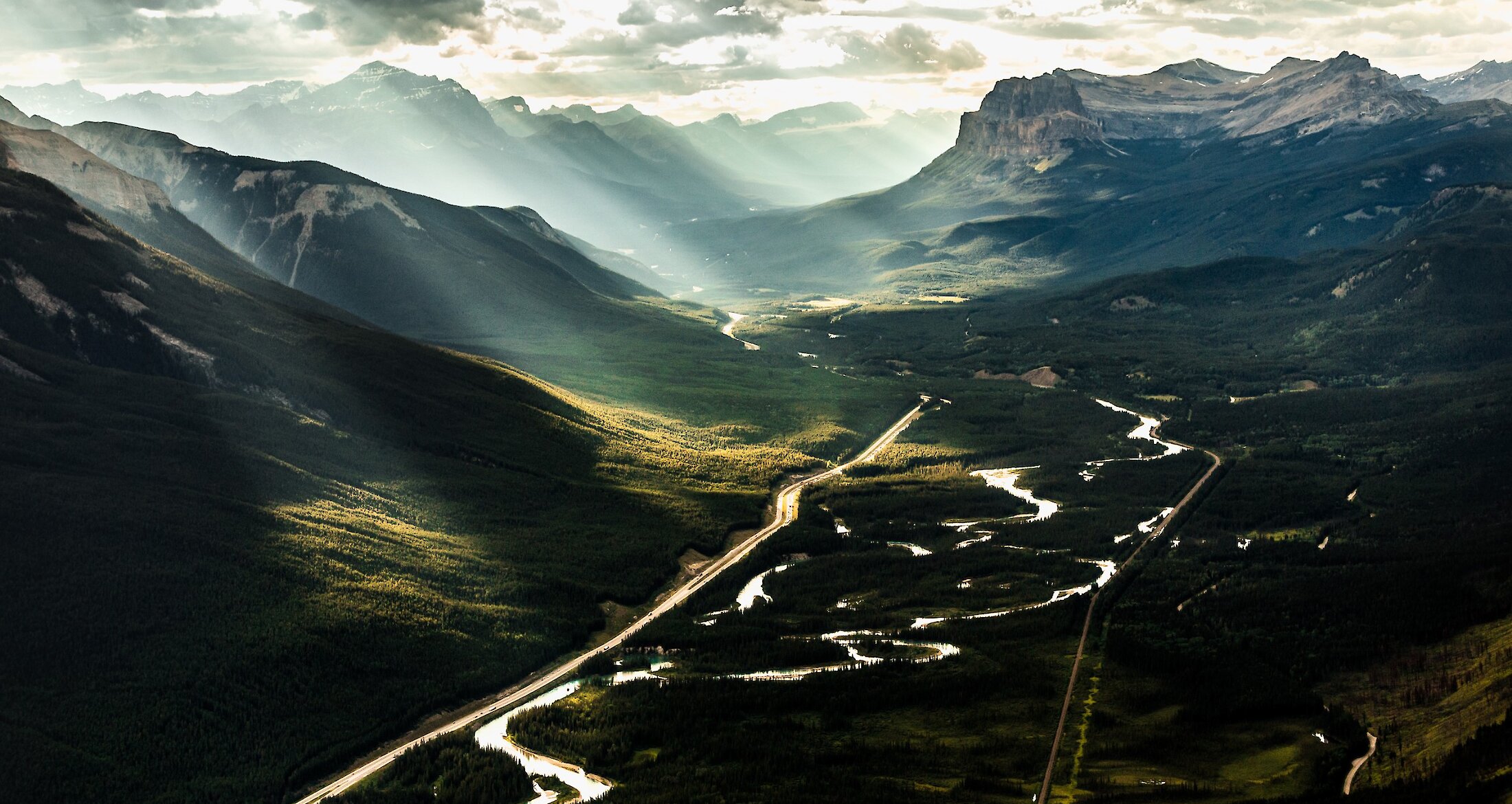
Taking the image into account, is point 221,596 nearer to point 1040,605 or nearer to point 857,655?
point 857,655

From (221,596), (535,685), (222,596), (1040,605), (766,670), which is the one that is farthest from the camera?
(1040,605)

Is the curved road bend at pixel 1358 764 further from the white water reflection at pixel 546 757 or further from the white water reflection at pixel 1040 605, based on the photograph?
the white water reflection at pixel 546 757

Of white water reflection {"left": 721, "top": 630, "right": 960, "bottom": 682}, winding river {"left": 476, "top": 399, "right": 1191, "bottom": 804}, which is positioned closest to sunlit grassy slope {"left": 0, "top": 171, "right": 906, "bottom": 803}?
winding river {"left": 476, "top": 399, "right": 1191, "bottom": 804}

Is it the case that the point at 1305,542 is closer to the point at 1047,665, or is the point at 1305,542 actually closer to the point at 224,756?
the point at 1047,665

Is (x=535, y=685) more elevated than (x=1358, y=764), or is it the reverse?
(x=1358, y=764)

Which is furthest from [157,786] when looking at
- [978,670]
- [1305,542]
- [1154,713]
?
[1305,542]

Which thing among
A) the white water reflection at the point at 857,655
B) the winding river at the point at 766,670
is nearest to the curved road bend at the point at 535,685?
the winding river at the point at 766,670

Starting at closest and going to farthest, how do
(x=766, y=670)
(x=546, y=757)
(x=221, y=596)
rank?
1. (x=546, y=757)
2. (x=221, y=596)
3. (x=766, y=670)

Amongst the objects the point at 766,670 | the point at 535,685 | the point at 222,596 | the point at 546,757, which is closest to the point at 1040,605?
the point at 766,670

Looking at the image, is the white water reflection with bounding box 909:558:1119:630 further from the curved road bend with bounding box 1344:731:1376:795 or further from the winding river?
the curved road bend with bounding box 1344:731:1376:795

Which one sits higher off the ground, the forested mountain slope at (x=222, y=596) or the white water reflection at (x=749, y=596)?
the forested mountain slope at (x=222, y=596)

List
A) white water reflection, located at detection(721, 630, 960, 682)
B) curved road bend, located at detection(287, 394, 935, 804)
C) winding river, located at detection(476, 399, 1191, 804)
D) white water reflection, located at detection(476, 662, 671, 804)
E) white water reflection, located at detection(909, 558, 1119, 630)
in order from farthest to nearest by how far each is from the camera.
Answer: white water reflection, located at detection(909, 558, 1119, 630), white water reflection, located at detection(721, 630, 960, 682), winding river, located at detection(476, 399, 1191, 804), curved road bend, located at detection(287, 394, 935, 804), white water reflection, located at detection(476, 662, 671, 804)
